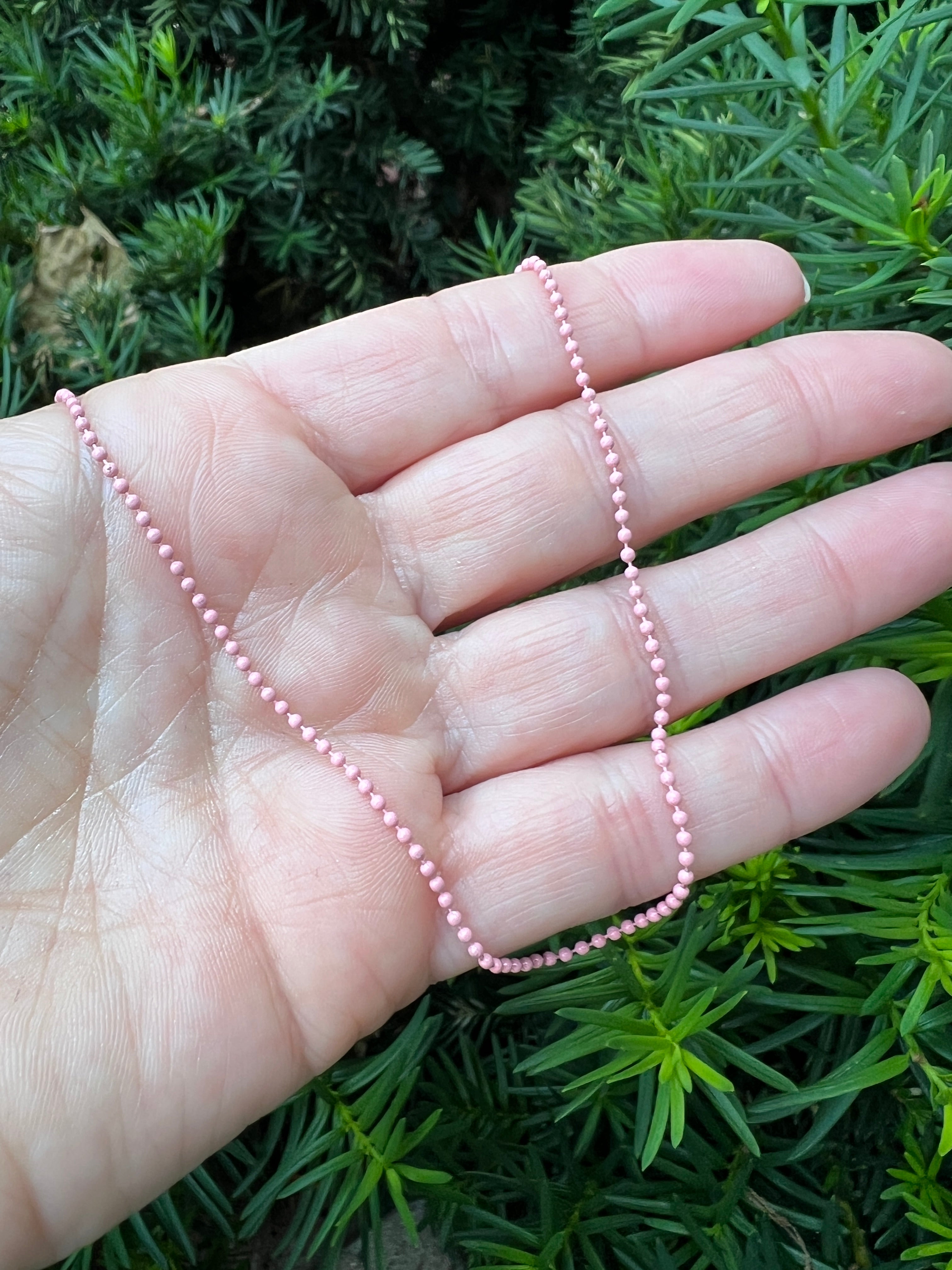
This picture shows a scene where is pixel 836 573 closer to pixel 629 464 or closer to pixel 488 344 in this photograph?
pixel 629 464

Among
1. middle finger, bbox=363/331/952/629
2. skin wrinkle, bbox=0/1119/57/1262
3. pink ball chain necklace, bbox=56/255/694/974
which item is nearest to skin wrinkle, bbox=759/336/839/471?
middle finger, bbox=363/331/952/629

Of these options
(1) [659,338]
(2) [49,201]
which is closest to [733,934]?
(1) [659,338]

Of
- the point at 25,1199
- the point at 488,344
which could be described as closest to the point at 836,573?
the point at 488,344

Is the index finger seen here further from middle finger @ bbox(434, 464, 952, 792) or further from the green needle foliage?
middle finger @ bbox(434, 464, 952, 792)

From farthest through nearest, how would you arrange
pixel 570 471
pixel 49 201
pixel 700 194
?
pixel 49 201 → pixel 700 194 → pixel 570 471

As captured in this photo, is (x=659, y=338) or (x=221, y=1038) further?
(x=659, y=338)

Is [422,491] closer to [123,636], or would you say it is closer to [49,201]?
[123,636]

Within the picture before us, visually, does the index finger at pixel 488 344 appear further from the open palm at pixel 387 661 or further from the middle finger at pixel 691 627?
the middle finger at pixel 691 627
